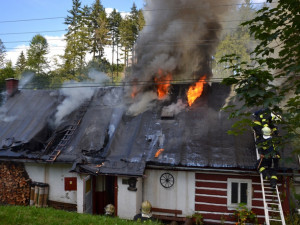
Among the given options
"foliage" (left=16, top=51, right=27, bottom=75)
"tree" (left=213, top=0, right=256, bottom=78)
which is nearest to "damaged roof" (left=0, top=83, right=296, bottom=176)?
"tree" (left=213, top=0, right=256, bottom=78)

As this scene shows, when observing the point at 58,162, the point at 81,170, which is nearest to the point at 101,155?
the point at 81,170

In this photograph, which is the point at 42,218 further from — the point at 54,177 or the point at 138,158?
the point at 54,177

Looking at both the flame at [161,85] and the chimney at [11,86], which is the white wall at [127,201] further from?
the chimney at [11,86]

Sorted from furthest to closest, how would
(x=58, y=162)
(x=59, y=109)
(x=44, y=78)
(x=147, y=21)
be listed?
(x=44, y=78) < (x=147, y=21) < (x=59, y=109) < (x=58, y=162)

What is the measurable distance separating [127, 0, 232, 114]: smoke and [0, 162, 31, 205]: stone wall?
668 cm

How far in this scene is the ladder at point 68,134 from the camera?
10262mm

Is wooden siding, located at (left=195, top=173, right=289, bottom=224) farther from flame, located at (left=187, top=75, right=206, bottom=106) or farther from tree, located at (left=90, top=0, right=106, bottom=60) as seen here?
tree, located at (left=90, top=0, right=106, bottom=60)

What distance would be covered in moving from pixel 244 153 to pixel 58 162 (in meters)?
7.45

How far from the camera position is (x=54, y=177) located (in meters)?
10.6

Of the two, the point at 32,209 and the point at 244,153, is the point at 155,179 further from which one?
the point at 32,209

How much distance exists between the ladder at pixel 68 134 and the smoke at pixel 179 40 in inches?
110

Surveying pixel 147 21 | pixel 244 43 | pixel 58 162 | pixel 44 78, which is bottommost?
pixel 58 162

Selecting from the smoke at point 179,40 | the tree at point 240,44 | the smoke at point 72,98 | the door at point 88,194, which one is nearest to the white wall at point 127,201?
the door at point 88,194

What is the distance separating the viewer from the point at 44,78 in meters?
34.5
